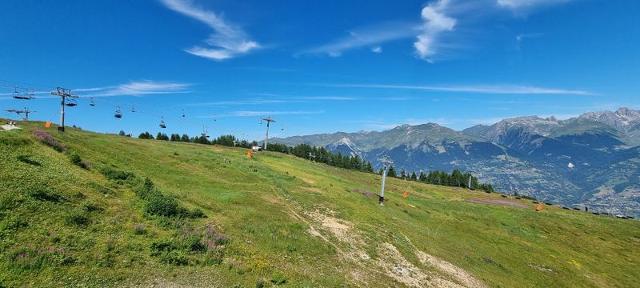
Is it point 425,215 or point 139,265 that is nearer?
point 139,265

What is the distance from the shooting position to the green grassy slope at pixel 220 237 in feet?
73.2

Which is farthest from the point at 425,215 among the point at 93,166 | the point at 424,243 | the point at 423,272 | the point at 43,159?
the point at 43,159

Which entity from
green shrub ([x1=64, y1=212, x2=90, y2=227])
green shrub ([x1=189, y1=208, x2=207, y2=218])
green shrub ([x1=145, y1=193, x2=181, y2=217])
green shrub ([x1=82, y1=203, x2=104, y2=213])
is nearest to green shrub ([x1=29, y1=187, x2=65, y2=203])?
green shrub ([x1=82, y1=203, x2=104, y2=213])

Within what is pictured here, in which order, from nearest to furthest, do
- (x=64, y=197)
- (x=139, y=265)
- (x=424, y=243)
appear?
(x=139, y=265)
(x=64, y=197)
(x=424, y=243)

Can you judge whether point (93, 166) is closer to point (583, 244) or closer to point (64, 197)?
point (64, 197)

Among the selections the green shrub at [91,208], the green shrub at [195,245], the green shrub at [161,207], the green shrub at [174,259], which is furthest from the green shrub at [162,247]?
the green shrub at [91,208]

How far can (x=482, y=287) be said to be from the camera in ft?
126

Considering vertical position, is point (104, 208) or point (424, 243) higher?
point (104, 208)

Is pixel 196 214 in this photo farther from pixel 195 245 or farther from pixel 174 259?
pixel 174 259

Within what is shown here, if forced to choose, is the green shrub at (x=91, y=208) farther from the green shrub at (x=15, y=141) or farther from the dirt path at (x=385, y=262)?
the dirt path at (x=385, y=262)

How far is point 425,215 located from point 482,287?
34063 mm

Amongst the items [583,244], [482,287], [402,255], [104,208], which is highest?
[104,208]

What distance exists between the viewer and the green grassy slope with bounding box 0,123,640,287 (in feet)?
73.2

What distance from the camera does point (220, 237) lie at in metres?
29.2
